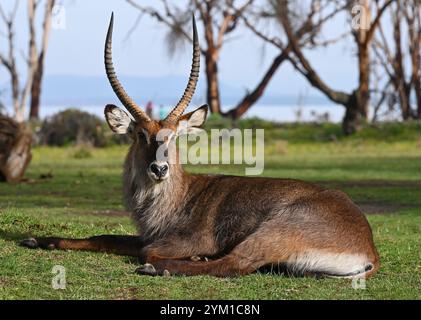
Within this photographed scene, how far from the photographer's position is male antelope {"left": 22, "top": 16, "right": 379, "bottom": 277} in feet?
21.7

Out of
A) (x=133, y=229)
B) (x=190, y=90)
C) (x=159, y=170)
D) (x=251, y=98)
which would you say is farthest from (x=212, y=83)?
(x=159, y=170)

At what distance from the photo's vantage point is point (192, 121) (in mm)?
7676

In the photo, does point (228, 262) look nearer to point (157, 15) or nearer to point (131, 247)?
point (131, 247)

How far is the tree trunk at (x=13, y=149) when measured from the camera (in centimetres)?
1541

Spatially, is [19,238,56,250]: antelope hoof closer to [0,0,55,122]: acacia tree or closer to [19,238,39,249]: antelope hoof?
[19,238,39,249]: antelope hoof

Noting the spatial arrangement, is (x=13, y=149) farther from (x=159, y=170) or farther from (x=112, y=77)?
(x=159, y=170)

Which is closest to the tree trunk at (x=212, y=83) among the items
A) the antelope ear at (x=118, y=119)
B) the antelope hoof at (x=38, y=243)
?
the antelope ear at (x=118, y=119)

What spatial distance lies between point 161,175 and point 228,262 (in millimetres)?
967

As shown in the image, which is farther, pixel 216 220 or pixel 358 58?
pixel 358 58

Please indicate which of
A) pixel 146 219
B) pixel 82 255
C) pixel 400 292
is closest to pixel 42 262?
pixel 82 255

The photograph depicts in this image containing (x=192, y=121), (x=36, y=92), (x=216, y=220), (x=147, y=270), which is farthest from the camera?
(x=36, y=92)

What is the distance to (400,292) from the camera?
20.5ft

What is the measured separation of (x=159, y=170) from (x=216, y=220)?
57cm

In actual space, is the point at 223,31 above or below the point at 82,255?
above
